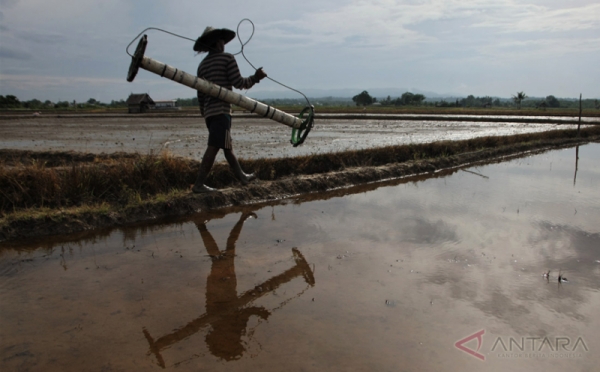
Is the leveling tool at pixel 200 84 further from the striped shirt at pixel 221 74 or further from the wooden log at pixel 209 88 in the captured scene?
the striped shirt at pixel 221 74

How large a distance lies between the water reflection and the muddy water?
1 cm

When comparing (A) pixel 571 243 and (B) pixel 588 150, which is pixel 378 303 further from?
(B) pixel 588 150

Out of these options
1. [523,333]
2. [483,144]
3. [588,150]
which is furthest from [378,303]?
[588,150]

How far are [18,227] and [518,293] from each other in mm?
3990

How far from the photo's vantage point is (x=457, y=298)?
2660 millimetres

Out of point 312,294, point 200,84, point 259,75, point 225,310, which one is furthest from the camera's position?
point 259,75

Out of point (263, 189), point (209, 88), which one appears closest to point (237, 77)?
point (209, 88)

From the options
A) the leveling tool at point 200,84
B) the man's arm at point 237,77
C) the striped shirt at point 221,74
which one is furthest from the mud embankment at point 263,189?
the man's arm at point 237,77

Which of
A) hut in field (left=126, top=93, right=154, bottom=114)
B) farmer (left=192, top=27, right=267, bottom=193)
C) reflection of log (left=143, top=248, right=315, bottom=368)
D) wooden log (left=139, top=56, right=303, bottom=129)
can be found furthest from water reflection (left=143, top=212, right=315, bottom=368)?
hut in field (left=126, top=93, right=154, bottom=114)

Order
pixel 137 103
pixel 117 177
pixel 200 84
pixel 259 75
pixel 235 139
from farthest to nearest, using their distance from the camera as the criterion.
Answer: pixel 137 103 → pixel 235 139 → pixel 117 177 → pixel 259 75 → pixel 200 84

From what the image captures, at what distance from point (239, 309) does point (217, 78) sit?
271 cm

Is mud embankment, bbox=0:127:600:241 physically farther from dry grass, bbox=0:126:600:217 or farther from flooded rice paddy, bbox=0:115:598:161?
flooded rice paddy, bbox=0:115:598:161

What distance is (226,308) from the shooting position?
2539 mm

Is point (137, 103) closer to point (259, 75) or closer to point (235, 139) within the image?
point (235, 139)
